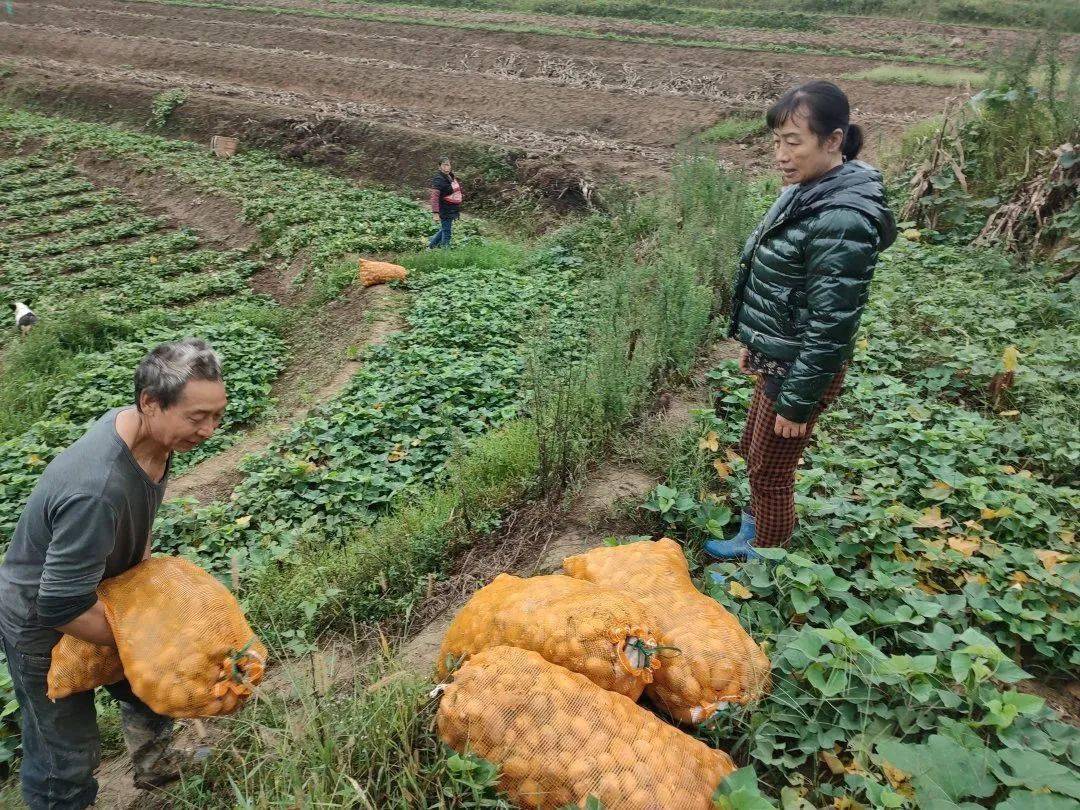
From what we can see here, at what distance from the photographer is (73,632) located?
2.00m

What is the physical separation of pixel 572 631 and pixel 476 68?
1964 centimetres

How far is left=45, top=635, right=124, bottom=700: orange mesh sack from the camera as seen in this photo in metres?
2.10

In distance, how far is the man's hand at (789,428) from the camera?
254 cm

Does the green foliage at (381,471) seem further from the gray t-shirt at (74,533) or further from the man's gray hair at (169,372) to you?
the man's gray hair at (169,372)

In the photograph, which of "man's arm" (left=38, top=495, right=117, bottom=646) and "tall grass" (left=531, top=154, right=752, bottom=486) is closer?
"man's arm" (left=38, top=495, right=117, bottom=646)

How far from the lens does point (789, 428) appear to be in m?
2.55

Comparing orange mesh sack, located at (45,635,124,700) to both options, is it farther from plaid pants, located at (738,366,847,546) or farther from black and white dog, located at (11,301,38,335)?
black and white dog, located at (11,301,38,335)

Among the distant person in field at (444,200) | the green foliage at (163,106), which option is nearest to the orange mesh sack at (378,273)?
the distant person in field at (444,200)

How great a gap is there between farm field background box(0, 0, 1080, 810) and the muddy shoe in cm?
6

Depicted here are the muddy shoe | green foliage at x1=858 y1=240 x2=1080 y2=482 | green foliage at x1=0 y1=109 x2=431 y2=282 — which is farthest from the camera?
green foliage at x1=0 y1=109 x2=431 y2=282

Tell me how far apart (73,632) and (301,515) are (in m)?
2.30

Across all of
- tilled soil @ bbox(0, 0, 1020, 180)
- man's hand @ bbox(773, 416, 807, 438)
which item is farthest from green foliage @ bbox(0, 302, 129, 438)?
tilled soil @ bbox(0, 0, 1020, 180)

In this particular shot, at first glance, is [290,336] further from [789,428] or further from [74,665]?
[789,428]

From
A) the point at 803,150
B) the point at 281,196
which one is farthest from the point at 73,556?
the point at 281,196
